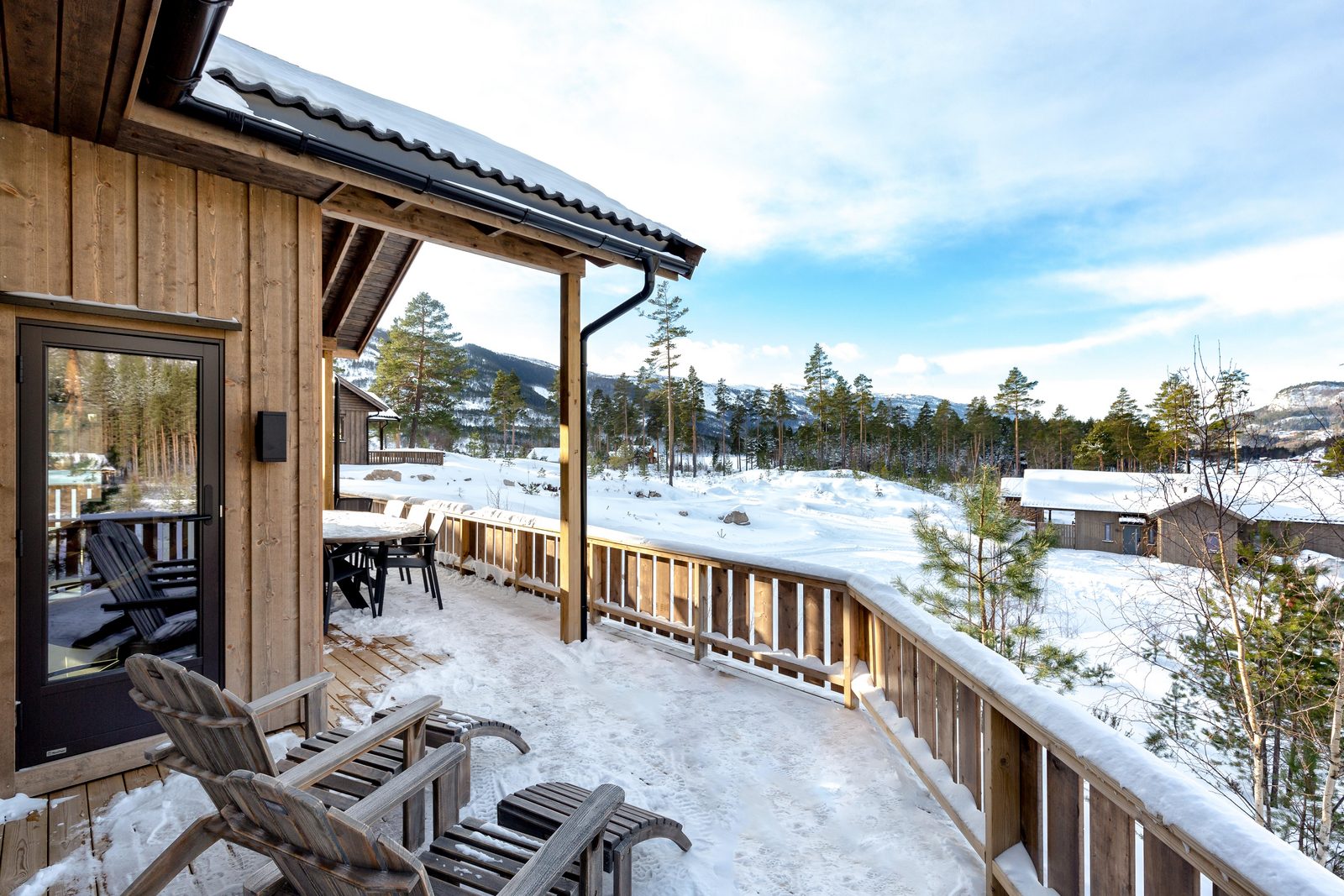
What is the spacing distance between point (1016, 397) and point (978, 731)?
4626cm

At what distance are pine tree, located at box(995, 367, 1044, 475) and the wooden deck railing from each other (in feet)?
145

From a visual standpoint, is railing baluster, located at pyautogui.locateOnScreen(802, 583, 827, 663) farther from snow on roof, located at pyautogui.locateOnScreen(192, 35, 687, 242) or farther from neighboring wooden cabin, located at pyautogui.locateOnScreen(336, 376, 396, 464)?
neighboring wooden cabin, located at pyautogui.locateOnScreen(336, 376, 396, 464)

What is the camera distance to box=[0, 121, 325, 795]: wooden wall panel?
2457 millimetres

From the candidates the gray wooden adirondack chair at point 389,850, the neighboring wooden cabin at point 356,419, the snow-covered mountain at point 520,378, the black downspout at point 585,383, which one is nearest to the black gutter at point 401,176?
the black downspout at point 585,383

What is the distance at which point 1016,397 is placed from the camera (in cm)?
4206

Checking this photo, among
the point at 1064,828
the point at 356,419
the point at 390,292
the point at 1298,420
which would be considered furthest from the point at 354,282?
the point at 356,419

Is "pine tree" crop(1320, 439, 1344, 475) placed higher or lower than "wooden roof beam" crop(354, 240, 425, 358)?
lower

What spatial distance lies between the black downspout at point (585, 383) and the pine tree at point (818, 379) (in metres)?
36.9

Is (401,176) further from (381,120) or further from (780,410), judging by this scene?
(780,410)

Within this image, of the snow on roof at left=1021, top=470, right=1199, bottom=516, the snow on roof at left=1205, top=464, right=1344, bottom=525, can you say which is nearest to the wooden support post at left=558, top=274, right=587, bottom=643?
the snow on roof at left=1205, top=464, right=1344, bottom=525

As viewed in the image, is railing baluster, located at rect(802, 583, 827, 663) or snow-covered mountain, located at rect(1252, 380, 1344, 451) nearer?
railing baluster, located at rect(802, 583, 827, 663)

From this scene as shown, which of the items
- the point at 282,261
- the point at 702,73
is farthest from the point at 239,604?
the point at 702,73

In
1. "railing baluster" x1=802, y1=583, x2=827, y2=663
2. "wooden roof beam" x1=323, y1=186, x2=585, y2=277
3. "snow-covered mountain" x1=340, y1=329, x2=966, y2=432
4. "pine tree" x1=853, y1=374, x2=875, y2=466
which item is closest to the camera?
"wooden roof beam" x1=323, y1=186, x2=585, y2=277

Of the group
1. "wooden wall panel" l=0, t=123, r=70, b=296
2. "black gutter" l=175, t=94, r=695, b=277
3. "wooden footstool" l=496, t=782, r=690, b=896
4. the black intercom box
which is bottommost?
"wooden footstool" l=496, t=782, r=690, b=896
